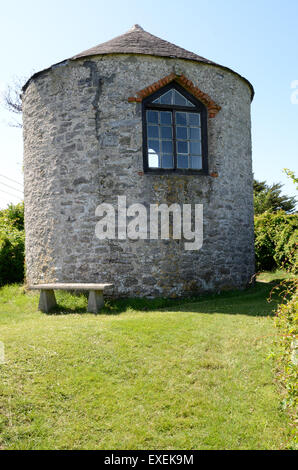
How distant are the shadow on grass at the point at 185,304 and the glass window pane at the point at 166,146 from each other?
3387mm

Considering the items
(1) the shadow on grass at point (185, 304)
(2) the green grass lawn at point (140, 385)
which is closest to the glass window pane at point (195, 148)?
(1) the shadow on grass at point (185, 304)

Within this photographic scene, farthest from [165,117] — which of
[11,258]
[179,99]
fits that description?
[11,258]

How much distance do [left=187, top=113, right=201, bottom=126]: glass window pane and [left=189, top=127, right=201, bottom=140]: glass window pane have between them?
12 centimetres

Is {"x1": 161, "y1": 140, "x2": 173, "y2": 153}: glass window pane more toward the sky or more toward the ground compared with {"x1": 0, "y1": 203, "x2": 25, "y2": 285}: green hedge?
more toward the sky

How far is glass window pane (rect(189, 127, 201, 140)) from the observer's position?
9586 millimetres

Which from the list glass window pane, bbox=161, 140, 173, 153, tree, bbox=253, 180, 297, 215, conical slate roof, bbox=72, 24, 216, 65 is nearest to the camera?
conical slate roof, bbox=72, 24, 216, 65

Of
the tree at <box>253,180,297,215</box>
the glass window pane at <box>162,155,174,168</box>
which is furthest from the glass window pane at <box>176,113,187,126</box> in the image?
the tree at <box>253,180,297,215</box>

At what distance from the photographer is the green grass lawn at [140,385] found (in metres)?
3.82

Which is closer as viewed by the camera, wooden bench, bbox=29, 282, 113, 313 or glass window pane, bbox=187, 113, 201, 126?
wooden bench, bbox=29, 282, 113, 313

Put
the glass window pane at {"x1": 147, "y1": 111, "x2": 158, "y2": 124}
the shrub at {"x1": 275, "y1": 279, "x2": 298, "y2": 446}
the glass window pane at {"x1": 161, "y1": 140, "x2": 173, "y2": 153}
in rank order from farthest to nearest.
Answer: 1. the glass window pane at {"x1": 161, "y1": 140, "x2": 173, "y2": 153}
2. the glass window pane at {"x1": 147, "y1": 111, "x2": 158, "y2": 124}
3. the shrub at {"x1": 275, "y1": 279, "x2": 298, "y2": 446}

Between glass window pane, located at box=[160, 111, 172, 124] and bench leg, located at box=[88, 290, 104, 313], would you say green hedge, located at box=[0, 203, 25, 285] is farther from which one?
glass window pane, located at box=[160, 111, 172, 124]

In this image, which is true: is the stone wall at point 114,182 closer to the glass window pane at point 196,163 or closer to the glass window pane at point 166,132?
the glass window pane at point 196,163

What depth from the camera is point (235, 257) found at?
1005 cm
